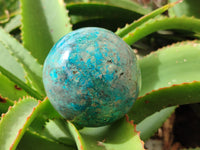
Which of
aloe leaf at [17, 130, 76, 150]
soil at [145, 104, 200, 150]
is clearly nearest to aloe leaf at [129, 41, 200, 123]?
aloe leaf at [17, 130, 76, 150]

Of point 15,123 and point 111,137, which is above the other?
point 15,123

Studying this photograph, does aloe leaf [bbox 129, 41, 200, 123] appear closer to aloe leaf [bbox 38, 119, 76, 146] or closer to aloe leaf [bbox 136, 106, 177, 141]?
aloe leaf [bbox 136, 106, 177, 141]

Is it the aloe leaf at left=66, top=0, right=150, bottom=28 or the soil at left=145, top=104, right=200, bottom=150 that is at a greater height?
the aloe leaf at left=66, top=0, right=150, bottom=28

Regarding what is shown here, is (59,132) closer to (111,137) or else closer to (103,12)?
(111,137)

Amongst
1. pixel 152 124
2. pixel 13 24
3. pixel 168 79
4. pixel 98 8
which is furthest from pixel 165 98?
pixel 13 24

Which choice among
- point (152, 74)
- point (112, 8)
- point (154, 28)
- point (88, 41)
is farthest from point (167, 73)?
point (112, 8)

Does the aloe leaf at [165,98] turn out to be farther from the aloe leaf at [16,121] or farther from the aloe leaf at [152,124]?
the aloe leaf at [16,121]
